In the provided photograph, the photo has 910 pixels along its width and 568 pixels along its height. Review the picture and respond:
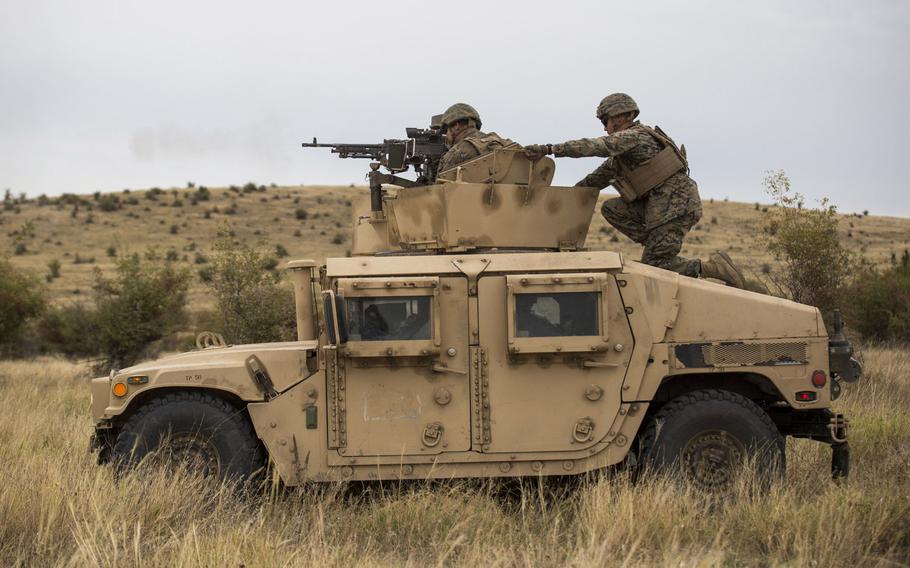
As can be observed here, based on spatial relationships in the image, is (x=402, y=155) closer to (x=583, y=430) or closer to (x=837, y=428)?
(x=583, y=430)

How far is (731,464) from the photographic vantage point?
21.3 feet

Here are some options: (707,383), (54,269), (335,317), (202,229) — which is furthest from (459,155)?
(202,229)

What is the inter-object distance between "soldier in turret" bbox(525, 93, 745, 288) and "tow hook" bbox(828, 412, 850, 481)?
3.80 feet

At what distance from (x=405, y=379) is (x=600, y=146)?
2205mm

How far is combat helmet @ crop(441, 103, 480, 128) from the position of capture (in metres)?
8.04

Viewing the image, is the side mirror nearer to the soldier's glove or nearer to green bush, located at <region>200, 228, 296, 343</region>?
the soldier's glove

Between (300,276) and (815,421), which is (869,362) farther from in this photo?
(300,276)

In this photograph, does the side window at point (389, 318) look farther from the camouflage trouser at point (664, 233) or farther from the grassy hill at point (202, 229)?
the grassy hill at point (202, 229)

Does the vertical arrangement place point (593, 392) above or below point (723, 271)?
below

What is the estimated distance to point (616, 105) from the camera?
766 cm

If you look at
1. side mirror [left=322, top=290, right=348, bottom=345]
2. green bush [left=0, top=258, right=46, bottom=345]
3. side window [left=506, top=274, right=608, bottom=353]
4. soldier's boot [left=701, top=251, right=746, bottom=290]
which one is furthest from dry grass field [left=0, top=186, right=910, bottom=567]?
green bush [left=0, top=258, right=46, bottom=345]

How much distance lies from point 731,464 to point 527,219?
2.13m

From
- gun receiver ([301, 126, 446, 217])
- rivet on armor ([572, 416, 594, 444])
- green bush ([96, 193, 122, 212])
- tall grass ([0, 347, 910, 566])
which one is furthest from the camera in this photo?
green bush ([96, 193, 122, 212])

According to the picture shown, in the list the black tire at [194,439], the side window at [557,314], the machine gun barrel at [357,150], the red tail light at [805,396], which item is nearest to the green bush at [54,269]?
the machine gun barrel at [357,150]
